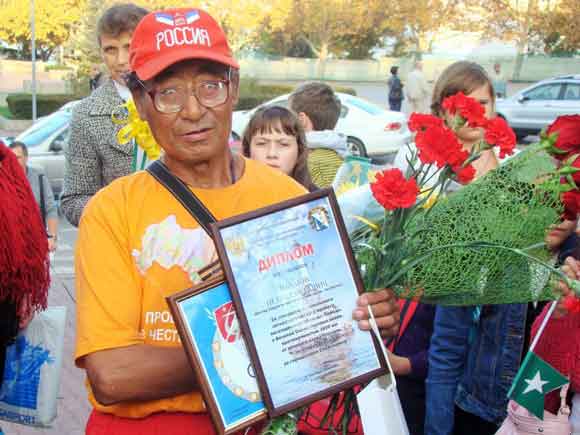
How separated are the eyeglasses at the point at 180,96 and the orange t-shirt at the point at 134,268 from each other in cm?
20

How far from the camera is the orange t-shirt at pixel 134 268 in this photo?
1833mm

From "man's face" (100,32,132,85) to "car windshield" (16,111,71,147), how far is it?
337 inches

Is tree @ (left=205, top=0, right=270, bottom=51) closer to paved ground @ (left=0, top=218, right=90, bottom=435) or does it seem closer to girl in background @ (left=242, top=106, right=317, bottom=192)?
paved ground @ (left=0, top=218, right=90, bottom=435)

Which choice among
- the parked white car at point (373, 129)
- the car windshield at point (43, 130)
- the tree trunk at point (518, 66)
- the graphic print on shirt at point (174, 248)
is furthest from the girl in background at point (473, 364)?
the tree trunk at point (518, 66)

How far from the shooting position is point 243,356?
5.72 feet

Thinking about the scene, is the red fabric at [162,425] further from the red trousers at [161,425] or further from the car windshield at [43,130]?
the car windshield at [43,130]

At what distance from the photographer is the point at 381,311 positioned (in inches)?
73.1

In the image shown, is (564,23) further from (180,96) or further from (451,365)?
(180,96)

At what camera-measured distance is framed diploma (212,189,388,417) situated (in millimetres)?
1729

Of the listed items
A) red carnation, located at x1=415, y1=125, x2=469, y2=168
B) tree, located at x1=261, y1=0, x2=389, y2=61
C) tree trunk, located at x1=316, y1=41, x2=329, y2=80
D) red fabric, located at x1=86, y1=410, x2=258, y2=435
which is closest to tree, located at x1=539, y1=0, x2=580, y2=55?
tree, located at x1=261, y1=0, x2=389, y2=61

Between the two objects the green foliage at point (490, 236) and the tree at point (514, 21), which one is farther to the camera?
the tree at point (514, 21)

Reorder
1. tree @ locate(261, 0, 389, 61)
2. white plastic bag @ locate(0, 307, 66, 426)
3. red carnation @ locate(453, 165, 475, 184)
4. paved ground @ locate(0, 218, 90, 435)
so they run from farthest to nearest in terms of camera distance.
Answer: tree @ locate(261, 0, 389, 61)
paved ground @ locate(0, 218, 90, 435)
white plastic bag @ locate(0, 307, 66, 426)
red carnation @ locate(453, 165, 475, 184)

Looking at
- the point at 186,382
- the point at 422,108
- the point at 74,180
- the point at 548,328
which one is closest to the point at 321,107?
the point at 74,180

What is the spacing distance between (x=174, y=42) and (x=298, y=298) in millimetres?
691
